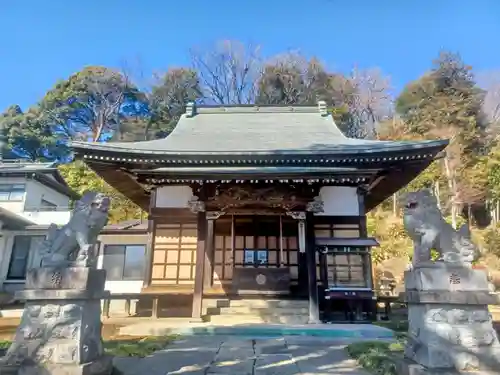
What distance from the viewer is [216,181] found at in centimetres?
847

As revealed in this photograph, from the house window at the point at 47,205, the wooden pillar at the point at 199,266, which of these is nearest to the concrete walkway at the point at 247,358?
the wooden pillar at the point at 199,266

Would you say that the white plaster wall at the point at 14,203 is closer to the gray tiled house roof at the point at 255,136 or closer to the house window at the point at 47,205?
the house window at the point at 47,205

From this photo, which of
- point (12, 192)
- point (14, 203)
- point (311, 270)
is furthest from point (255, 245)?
point (12, 192)

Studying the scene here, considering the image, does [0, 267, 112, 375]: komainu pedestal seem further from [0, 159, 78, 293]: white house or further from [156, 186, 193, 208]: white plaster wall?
[0, 159, 78, 293]: white house

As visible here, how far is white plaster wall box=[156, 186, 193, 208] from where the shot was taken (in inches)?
388

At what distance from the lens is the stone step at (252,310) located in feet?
27.2

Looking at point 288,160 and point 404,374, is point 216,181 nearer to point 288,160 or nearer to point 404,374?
point 288,160

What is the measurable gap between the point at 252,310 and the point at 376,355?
429 centimetres

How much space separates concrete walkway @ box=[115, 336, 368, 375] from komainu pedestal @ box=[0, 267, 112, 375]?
0.66 metres

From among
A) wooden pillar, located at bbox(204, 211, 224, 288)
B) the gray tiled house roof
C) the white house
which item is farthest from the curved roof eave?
the white house

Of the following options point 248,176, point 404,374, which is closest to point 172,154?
point 248,176

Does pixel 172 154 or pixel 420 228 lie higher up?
pixel 172 154

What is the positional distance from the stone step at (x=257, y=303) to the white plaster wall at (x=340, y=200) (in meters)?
2.65

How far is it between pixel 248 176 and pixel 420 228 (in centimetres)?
504
